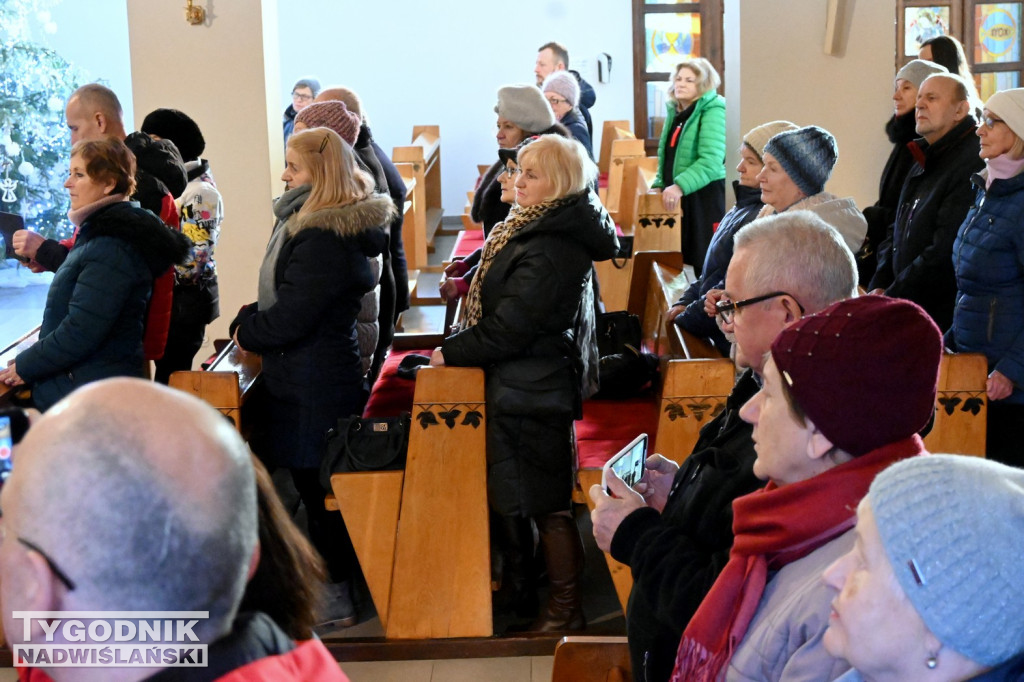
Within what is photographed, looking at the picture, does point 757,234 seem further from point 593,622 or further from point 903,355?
point 593,622

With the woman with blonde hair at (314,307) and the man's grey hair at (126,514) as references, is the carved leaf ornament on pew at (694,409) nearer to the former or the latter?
the woman with blonde hair at (314,307)

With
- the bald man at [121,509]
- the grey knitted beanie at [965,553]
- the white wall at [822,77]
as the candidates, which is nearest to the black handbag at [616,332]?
the white wall at [822,77]

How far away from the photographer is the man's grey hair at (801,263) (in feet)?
6.64

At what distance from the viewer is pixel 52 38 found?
19.7 ft

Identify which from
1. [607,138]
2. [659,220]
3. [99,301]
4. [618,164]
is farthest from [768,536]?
[607,138]

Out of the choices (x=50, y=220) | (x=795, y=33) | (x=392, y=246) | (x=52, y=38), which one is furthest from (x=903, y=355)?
(x=52, y=38)

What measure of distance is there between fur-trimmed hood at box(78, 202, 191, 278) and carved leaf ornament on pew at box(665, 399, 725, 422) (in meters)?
1.55

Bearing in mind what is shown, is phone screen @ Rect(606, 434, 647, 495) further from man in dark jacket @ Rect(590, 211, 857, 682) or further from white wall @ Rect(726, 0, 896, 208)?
white wall @ Rect(726, 0, 896, 208)

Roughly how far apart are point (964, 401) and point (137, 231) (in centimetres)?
244

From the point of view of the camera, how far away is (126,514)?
1.02m

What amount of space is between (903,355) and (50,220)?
4.95 m

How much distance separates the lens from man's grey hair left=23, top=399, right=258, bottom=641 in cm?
102

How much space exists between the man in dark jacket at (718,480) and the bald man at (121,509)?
0.93 meters

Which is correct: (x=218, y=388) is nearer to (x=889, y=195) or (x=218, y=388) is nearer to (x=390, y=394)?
(x=390, y=394)
